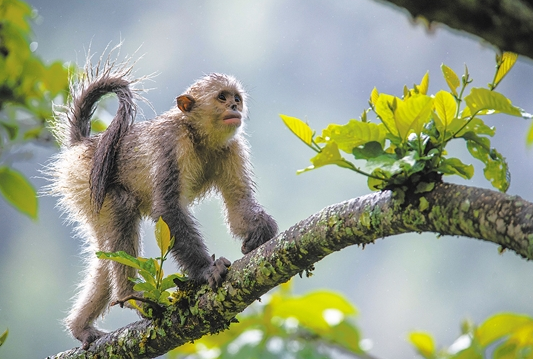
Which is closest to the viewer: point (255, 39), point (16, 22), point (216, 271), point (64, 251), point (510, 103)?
point (510, 103)

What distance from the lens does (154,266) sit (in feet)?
8.54

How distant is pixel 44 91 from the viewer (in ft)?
10.9

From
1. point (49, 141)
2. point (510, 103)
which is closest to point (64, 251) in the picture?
point (49, 141)

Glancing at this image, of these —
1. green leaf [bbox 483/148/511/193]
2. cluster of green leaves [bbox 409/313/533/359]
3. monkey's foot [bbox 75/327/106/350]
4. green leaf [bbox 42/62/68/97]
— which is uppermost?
green leaf [bbox 42/62/68/97]

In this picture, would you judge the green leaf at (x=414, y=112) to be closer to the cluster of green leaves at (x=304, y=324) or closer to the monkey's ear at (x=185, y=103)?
the cluster of green leaves at (x=304, y=324)

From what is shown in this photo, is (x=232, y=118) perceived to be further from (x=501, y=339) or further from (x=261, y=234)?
(x=501, y=339)

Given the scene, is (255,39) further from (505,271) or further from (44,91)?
(44,91)

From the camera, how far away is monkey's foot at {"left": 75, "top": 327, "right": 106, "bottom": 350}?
3.39m

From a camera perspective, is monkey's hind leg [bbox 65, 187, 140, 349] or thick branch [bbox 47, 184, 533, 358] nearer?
thick branch [bbox 47, 184, 533, 358]

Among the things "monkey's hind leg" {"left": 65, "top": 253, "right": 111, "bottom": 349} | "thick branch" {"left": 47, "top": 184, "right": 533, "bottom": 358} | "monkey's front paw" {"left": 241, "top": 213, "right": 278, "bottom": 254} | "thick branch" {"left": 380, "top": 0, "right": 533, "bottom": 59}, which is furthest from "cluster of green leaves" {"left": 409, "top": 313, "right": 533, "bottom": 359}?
"monkey's hind leg" {"left": 65, "top": 253, "right": 111, "bottom": 349}

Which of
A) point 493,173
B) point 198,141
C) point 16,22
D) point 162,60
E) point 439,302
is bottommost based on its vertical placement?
point 493,173

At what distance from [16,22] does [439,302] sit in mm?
19604

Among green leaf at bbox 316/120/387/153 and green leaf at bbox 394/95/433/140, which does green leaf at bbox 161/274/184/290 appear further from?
green leaf at bbox 394/95/433/140

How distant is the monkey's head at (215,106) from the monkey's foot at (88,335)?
51.1 inches
